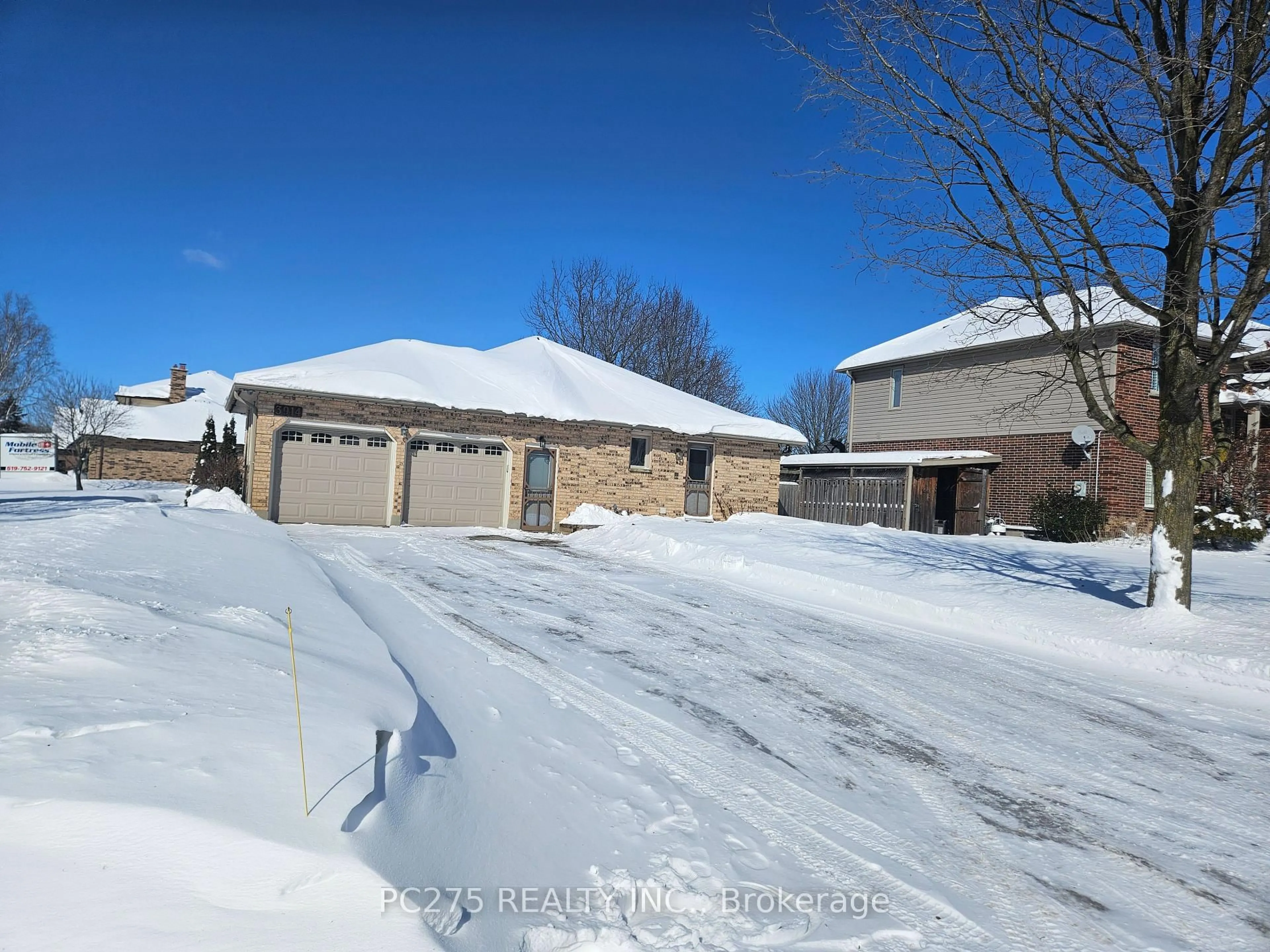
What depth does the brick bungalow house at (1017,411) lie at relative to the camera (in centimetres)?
2033

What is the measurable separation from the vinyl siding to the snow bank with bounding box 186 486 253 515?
17.1 meters

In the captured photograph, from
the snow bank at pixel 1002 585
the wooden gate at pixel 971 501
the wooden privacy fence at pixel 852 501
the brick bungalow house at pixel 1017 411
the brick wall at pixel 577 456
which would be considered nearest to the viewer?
the snow bank at pixel 1002 585

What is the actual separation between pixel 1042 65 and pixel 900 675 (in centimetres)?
689

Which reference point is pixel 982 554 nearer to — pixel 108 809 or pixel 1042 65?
pixel 1042 65

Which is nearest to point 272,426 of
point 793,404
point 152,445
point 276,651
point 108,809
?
point 276,651

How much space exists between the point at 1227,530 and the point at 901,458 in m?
7.82

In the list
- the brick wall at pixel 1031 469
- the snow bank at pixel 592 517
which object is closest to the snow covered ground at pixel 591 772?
the snow bank at pixel 592 517

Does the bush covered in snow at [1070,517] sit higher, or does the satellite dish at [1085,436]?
the satellite dish at [1085,436]

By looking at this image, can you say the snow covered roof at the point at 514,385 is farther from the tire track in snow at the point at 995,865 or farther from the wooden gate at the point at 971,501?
the tire track in snow at the point at 995,865

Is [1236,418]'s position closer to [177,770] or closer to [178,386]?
[177,770]

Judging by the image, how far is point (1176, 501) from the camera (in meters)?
8.91

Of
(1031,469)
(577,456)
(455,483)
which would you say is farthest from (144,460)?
(1031,469)

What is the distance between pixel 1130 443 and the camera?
9477 millimetres

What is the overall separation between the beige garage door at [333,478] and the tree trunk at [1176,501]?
1525 cm
